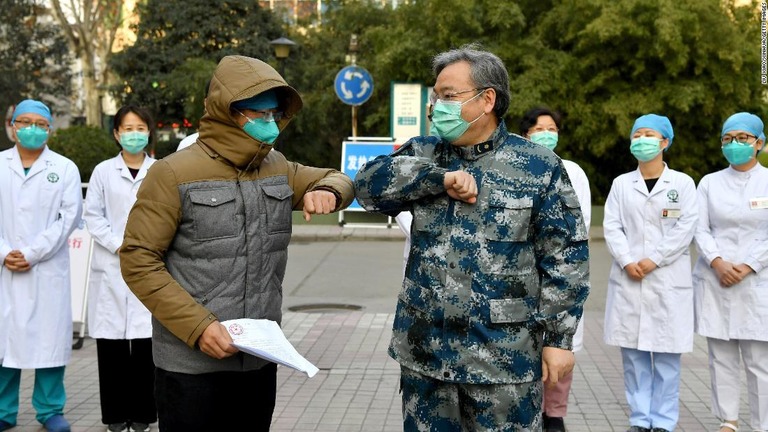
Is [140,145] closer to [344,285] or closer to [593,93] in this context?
[344,285]

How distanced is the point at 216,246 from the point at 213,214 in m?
0.12

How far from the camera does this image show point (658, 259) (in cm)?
611

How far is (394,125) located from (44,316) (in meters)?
14.5

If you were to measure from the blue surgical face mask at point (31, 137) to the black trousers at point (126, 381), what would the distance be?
1.28 m

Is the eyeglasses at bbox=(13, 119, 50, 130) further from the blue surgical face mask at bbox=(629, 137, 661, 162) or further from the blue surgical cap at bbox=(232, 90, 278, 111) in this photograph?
the blue surgical face mask at bbox=(629, 137, 661, 162)

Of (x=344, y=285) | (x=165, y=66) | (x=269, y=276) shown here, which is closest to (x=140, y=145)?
(x=269, y=276)

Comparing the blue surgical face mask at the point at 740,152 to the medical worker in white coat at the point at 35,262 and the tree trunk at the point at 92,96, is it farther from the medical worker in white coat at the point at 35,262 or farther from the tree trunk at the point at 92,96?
the tree trunk at the point at 92,96

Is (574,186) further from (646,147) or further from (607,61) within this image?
(607,61)

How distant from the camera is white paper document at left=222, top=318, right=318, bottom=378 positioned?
346 cm

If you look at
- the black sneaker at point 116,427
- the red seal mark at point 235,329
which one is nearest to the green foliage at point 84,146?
the black sneaker at point 116,427

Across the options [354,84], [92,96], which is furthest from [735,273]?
[92,96]

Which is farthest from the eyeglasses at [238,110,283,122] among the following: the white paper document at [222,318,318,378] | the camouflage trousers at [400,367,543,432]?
the camouflage trousers at [400,367,543,432]

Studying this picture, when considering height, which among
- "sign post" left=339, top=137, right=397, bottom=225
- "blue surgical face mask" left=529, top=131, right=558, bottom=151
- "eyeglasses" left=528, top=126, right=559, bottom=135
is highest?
"eyeglasses" left=528, top=126, right=559, bottom=135

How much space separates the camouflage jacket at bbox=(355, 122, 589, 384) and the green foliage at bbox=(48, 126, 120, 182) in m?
16.8
